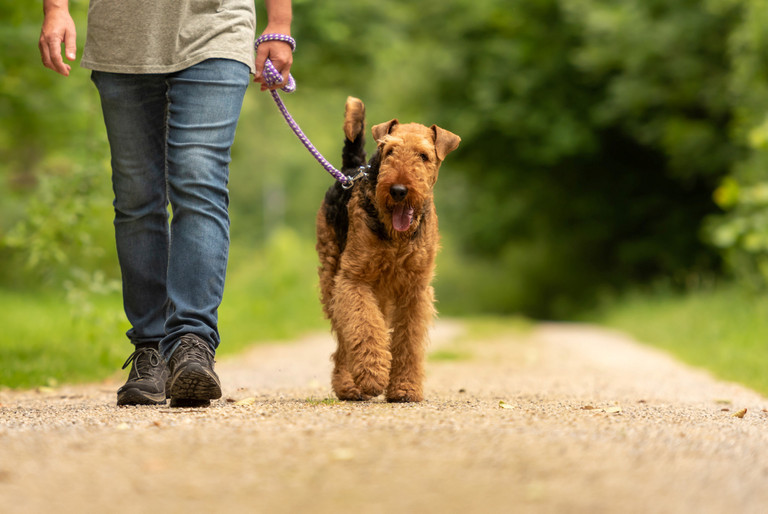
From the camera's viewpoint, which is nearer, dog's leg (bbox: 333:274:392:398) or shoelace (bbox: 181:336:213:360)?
shoelace (bbox: 181:336:213:360)

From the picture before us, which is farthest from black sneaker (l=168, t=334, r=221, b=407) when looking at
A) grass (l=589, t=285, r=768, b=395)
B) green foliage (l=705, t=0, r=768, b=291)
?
green foliage (l=705, t=0, r=768, b=291)

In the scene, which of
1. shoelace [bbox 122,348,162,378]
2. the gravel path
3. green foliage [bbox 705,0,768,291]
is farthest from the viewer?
green foliage [bbox 705,0,768,291]

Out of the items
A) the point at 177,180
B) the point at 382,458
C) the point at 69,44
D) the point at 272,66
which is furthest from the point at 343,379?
the point at 69,44

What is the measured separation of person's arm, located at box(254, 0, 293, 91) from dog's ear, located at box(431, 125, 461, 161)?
0.75 m

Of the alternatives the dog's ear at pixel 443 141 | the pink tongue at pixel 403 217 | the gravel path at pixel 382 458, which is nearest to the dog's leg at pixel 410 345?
the gravel path at pixel 382 458

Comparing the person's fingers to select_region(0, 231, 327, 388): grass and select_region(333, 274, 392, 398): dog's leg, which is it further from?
select_region(0, 231, 327, 388): grass

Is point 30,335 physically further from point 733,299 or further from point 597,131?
point 597,131

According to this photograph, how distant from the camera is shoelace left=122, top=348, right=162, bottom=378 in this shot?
12.3 feet

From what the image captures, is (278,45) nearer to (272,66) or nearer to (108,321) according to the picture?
(272,66)

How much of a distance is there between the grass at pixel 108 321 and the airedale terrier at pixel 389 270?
81 cm

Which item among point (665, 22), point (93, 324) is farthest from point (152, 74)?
point (665, 22)

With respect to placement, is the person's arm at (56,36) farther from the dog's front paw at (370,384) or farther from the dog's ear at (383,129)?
the dog's front paw at (370,384)

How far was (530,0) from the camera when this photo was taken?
56.6 ft

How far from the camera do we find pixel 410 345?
389cm
